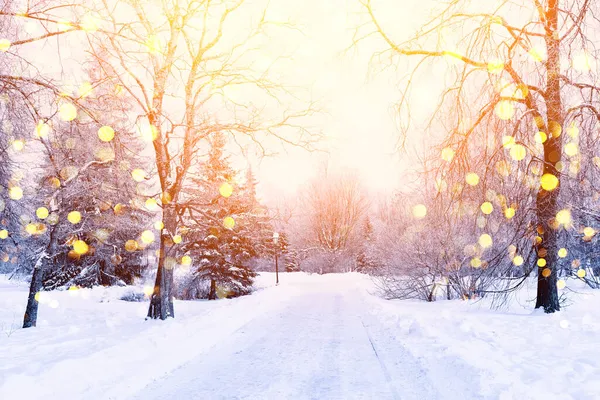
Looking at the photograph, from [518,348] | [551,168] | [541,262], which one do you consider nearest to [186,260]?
[541,262]

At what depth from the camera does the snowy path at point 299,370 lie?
512cm

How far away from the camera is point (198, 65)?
11.2 m

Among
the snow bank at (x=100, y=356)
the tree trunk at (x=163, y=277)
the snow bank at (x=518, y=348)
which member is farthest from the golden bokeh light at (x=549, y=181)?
the tree trunk at (x=163, y=277)

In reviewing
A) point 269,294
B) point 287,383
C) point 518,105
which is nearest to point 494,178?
point 518,105

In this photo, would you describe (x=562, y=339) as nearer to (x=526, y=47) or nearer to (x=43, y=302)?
(x=526, y=47)

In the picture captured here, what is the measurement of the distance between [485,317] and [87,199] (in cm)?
1956

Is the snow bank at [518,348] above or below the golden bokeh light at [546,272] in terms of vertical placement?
below

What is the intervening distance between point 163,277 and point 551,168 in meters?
9.80

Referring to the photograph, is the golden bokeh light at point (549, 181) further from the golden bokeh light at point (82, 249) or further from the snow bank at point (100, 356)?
the golden bokeh light at point (82, 249)

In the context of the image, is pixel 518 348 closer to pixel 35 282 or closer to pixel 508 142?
pixel 508 142

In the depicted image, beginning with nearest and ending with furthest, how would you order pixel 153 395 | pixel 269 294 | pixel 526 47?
pixel 153 395
pixel 526 47
pixel 269 294

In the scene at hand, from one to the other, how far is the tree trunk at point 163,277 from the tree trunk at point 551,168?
357 inches

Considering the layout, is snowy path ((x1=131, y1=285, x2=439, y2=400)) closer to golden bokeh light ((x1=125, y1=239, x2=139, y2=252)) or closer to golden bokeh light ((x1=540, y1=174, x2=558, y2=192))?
golden bokeh light ((x1=540, y1=174, x2=558, y2=192))

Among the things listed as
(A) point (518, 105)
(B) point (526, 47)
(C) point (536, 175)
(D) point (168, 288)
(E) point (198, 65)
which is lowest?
(D) point (168, 288)
